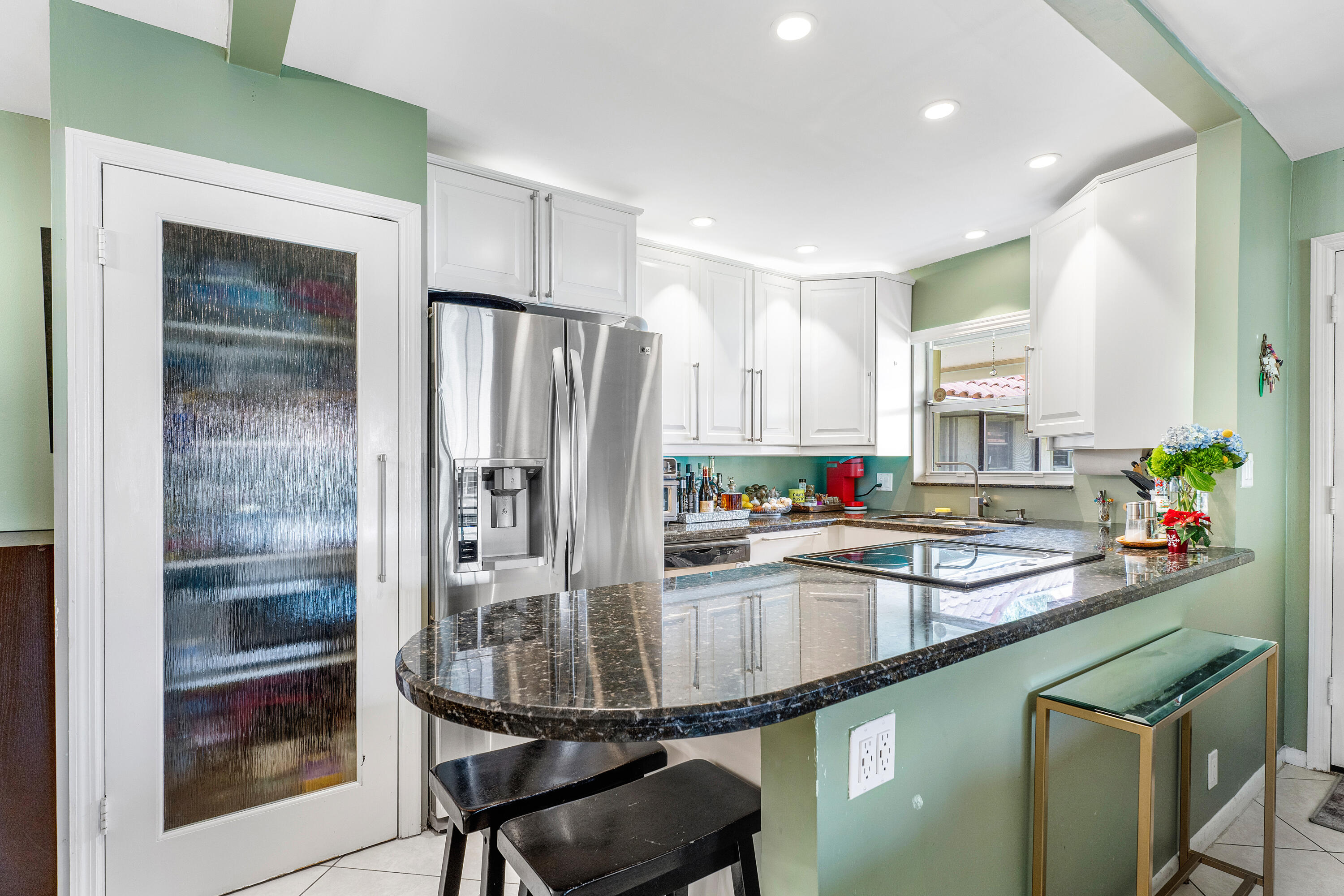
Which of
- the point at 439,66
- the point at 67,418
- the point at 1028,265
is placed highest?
the point at 439,66

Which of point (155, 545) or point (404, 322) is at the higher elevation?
point (404, 322)

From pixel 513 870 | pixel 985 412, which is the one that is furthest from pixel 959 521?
pixel 513 870

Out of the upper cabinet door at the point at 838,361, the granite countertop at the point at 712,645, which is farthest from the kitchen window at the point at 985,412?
the granite countertop at the point at 712,645

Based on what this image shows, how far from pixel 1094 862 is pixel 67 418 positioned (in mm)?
2923

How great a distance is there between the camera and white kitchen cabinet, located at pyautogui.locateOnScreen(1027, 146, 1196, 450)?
8.06 feet

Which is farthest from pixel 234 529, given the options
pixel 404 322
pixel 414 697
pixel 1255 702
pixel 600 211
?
pixel 1255 702

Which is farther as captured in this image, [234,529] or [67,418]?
[234,529]

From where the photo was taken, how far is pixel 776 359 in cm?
397

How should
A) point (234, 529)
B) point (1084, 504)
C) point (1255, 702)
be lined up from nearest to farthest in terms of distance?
point (234, 529), point (1255, 702), point (1084, 504)

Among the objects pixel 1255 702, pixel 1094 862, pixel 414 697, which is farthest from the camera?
pixel 1255 702

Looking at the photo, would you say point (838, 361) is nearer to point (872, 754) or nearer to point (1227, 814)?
point (1227, 814)

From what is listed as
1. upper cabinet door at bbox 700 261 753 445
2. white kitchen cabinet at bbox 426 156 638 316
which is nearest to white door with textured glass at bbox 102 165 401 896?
white kitchen cabinet at bbox 426 156 638 316

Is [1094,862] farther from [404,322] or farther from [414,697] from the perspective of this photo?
[404,322]

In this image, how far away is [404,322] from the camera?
2.27 metres
